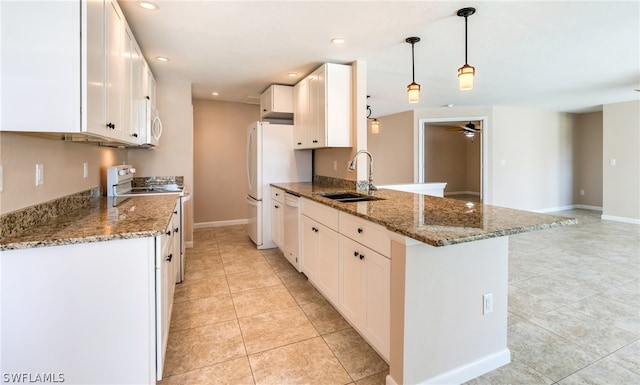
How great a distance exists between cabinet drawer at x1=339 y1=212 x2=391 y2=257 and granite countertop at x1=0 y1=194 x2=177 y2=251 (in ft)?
3.57

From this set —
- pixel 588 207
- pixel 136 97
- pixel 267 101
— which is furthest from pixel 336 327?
pixel 588 207

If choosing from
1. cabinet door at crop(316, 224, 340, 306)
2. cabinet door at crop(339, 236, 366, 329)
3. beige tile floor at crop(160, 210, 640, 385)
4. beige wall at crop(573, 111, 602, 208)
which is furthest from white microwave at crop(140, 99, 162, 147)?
beige wall at crop(573, 111, 602, 208)

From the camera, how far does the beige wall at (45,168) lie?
1425 millimetres

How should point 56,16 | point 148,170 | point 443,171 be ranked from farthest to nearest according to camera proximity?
point 443,171 < point 148,170 < point 56,16

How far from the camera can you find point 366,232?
1.88m

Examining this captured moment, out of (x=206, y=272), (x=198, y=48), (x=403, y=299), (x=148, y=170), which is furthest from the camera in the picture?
(x=148, y=170)

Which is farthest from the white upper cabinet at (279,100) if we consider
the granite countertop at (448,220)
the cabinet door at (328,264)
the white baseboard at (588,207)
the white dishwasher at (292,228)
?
the white baseboard at (588,207)

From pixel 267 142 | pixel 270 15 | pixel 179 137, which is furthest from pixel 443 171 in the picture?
pixel 270 15

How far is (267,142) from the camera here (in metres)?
4.14

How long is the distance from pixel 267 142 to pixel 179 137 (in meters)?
1.14

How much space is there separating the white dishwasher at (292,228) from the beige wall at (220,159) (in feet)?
7.82

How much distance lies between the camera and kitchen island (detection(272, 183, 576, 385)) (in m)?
1.51

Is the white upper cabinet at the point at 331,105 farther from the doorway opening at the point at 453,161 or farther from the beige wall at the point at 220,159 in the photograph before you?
the doorway opening at the point at 453,161

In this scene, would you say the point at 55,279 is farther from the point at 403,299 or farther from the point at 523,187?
the point at 523,187
